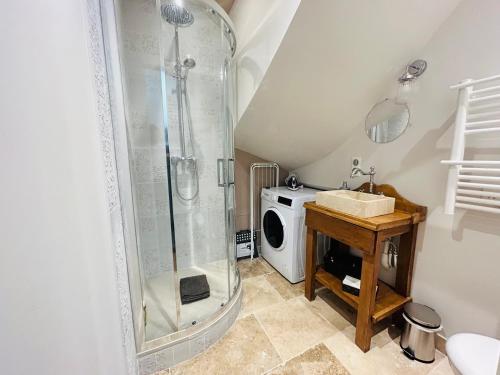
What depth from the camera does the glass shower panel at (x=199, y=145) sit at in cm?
170

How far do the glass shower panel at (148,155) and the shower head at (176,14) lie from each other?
82 mm

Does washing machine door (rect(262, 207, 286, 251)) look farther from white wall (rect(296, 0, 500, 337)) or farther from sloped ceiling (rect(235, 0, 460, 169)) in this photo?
white wall (rect(296, 0, 500, 337))

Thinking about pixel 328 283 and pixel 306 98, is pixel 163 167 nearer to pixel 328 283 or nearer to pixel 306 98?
pixel 306 98

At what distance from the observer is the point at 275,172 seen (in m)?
2.60

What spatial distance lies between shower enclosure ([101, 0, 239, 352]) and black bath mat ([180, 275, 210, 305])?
0.05 metres

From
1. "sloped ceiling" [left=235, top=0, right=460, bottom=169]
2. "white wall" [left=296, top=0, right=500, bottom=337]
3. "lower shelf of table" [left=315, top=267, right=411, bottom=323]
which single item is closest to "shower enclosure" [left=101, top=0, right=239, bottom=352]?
"sloped ceiling" [left=235, top=0, right=460, bottom=169]

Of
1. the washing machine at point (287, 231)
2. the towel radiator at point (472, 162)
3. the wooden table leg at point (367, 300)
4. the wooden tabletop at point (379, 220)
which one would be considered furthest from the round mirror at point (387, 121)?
the wooden table leg at point (367, 300)

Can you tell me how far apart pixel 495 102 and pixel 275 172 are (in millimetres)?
1825

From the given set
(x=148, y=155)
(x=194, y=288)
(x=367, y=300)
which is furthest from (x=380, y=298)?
(x=148, y=155)

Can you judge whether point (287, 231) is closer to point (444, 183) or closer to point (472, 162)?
point (444, 183)

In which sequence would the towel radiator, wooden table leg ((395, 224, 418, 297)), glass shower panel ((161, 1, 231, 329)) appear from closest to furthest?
1. the towel radiator
2. wooden table leg ((395, 224, 418, 297))
3. glass shower panel ((161, 1, 231, 329))

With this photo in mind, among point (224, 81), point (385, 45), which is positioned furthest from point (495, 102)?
point (224, 81)

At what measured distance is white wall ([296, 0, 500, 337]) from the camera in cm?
109

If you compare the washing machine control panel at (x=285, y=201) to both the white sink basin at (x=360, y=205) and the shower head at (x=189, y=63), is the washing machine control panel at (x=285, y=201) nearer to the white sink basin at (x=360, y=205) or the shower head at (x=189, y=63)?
the white sink basin at (x=360, y=205)
